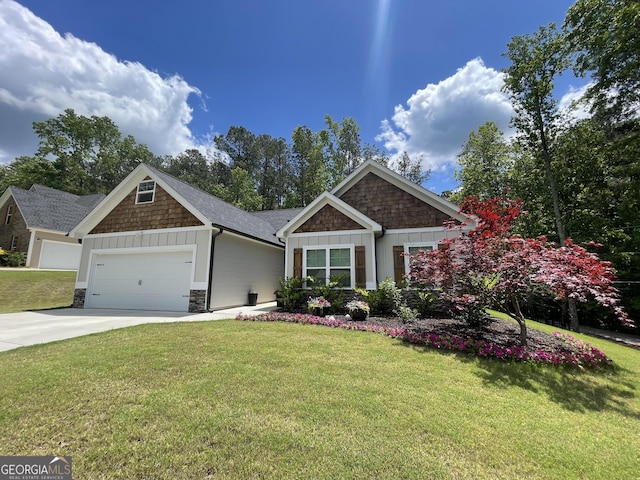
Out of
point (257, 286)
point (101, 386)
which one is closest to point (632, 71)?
point (257, 286)

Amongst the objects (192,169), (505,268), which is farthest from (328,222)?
(192,169)

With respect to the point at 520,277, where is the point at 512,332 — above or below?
below

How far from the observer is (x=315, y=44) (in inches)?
506

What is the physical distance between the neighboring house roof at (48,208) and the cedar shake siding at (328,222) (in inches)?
806

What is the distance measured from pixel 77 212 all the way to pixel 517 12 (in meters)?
32.3

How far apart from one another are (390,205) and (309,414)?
32.2 feet

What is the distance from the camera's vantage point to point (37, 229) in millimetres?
19203

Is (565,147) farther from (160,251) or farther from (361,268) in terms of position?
(160,251)

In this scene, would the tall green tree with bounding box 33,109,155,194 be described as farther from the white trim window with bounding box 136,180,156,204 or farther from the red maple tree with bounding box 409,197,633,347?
the red maple tree with bounding box 409,197,633,347

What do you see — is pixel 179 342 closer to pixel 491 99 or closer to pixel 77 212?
pixel 491 99

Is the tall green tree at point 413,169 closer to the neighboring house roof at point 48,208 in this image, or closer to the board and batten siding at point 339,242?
the board and batten siding at point 339,242

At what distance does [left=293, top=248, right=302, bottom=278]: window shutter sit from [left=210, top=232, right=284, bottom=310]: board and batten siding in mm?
2721

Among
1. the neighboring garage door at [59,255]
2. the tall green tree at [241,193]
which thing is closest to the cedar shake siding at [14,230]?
the neighboring garage door at [59,255]

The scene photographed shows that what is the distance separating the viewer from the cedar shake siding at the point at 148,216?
11.4 meters
